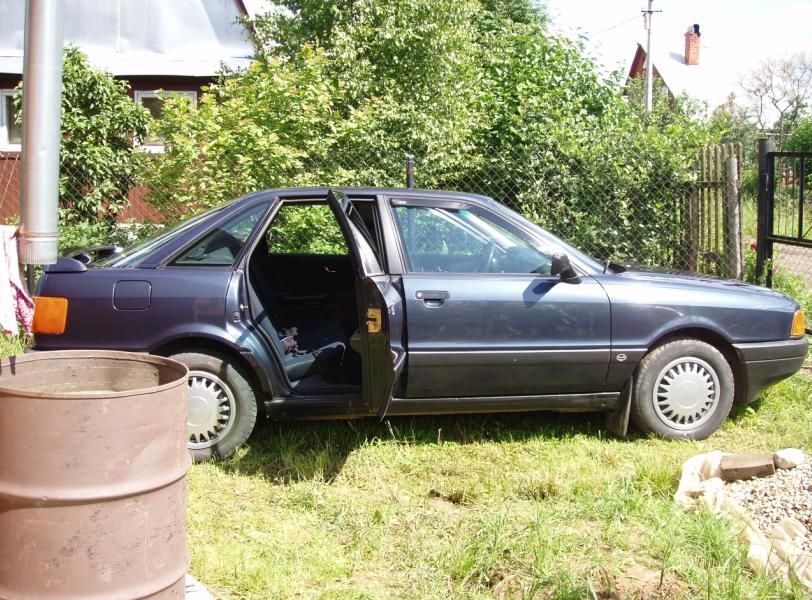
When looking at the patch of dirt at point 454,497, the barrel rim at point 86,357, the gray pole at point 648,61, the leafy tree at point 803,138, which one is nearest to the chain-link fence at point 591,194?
the patch of dirt at point 454,497

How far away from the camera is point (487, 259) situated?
5.32 metres

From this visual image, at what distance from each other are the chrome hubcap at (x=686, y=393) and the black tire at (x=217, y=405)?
2576mm

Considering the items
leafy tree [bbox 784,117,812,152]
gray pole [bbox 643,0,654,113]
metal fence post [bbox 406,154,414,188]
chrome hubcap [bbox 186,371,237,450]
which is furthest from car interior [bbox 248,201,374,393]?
gray pole [bbox 643,0,654,113]

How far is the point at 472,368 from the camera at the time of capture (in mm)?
5047

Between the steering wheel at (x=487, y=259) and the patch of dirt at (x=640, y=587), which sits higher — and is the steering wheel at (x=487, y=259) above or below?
above

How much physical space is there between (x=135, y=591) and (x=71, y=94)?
25.8 ft

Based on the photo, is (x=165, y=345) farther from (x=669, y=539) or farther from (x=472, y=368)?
(x=669, y=539)

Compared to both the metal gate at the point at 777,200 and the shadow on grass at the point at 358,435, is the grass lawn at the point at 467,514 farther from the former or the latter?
the metal gate at the point at 777,200

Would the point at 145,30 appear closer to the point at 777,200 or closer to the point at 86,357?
the point at 777,200

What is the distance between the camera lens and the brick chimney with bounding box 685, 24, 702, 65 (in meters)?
46.4

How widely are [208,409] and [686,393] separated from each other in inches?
118

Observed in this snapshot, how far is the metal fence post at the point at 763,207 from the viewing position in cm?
847

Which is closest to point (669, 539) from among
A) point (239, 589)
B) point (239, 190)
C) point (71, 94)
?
point (239, 589)

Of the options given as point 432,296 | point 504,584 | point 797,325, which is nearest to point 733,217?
point 797,325
